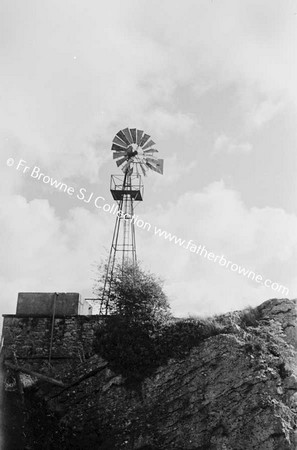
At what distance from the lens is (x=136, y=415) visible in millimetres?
15602

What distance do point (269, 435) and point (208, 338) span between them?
132 inches

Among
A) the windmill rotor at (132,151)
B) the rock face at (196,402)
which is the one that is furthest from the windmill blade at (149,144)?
the rock face at (196,402)

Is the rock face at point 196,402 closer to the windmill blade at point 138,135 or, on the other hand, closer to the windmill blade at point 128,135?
the windmill blade at point 138,135

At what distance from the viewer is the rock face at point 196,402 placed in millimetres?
14734

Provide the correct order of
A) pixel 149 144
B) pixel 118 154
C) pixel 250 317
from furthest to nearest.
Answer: pixel 118 154 → pixel 149 144 → pixel 250 317

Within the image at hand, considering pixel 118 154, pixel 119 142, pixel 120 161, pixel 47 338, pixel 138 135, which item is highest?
pixel 138 135

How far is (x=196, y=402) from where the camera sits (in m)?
15.5

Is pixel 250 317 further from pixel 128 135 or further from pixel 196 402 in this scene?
pixel 128 135

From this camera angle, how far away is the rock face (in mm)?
14734

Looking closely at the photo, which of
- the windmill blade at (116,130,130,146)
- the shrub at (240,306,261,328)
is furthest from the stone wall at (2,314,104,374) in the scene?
the windmill blade at (116,130,130,146)

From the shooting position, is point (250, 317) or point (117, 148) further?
point (117, 148)

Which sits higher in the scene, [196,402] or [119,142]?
[119,142]

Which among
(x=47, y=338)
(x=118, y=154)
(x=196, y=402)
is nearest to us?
(x=196, y=402)

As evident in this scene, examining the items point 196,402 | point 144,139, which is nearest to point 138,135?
point 144,139
